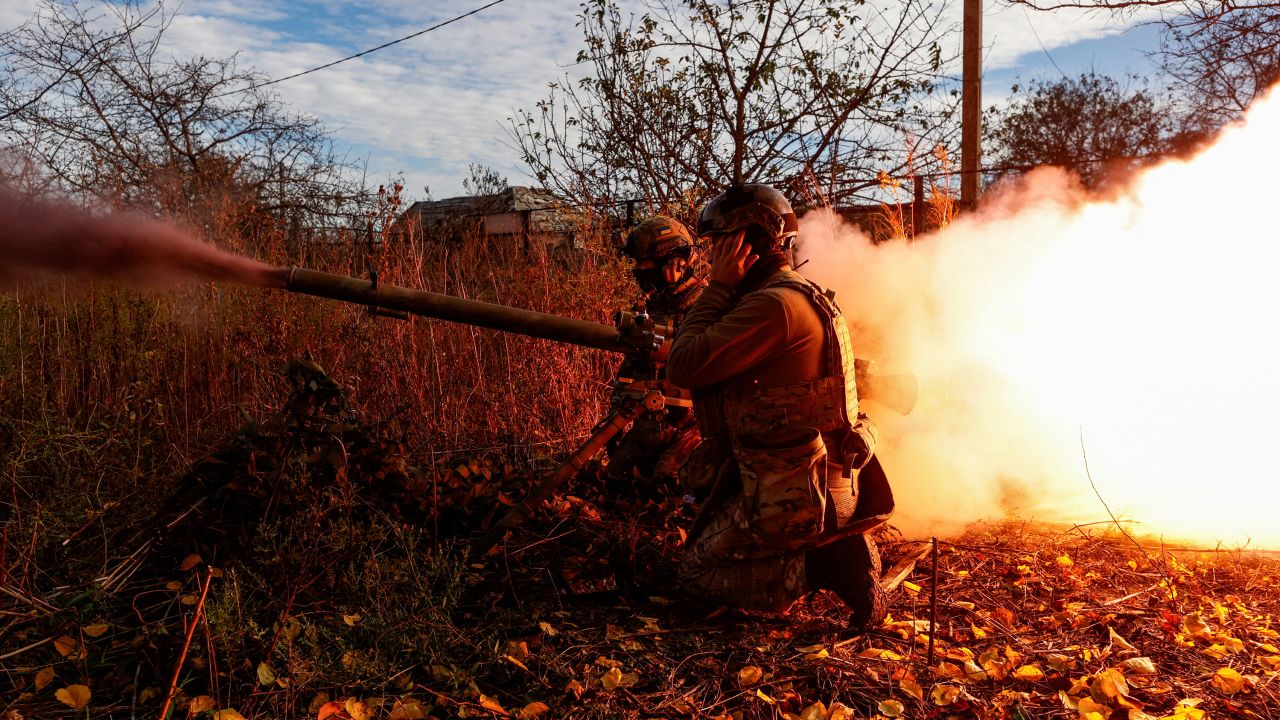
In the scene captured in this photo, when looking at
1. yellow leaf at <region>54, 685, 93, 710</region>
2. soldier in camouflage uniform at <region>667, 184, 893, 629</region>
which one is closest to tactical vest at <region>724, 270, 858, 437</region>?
soldier in camouflage uniform at <region>667, 184, 893, 629</region>

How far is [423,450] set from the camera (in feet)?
19.9

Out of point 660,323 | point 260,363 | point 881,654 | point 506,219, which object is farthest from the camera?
point 506,219

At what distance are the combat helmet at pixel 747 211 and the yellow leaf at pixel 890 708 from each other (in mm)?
2049

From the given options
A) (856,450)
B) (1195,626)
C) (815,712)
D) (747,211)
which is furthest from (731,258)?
(1195,626)

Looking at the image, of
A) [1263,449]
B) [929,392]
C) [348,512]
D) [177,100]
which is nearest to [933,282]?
[929,392]

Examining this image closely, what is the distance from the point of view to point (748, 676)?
3414 millimetres

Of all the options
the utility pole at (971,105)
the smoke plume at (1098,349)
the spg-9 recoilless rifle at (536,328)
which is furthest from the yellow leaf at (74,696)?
the utility pole at (971,105)

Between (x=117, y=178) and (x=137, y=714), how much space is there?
6085 mm

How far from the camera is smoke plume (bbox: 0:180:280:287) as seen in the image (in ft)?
13.9

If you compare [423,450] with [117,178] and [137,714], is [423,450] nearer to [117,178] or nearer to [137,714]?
[137,714]

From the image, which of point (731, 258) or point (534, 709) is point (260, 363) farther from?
point (534, 709)

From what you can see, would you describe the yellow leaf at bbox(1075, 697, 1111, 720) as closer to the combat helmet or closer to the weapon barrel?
the combat helmet

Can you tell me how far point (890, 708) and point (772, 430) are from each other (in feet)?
3.98

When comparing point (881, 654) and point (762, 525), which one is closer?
point (881, 654)
